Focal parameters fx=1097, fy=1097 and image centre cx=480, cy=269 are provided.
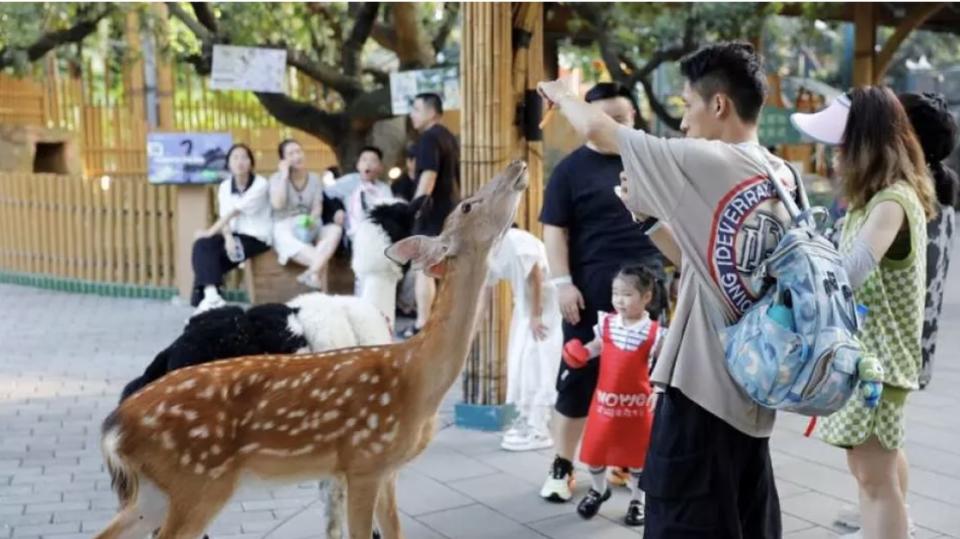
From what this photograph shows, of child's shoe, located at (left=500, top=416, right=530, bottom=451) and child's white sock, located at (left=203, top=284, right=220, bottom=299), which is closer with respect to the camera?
child's shoe, located at (left=500, top=416, right=530, bottom=451)

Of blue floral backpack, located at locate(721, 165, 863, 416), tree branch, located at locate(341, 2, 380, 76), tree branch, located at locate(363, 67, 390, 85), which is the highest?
tree branch, located at locate(341, 2, 380, 76)

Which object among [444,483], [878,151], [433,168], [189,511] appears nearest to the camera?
[189,511]

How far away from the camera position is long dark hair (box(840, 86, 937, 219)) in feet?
12.0

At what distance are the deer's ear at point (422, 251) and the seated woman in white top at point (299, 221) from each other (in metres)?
5.72

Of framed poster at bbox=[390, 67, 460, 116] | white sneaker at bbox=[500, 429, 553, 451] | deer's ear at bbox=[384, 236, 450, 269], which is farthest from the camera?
framed poster at bbox=[390, 67, 460, 116]

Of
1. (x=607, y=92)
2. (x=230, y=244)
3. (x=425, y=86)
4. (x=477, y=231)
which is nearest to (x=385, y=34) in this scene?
(x=425, y=86)

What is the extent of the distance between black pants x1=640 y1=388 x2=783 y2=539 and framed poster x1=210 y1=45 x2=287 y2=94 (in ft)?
29.5

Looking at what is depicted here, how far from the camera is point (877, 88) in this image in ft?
12.3

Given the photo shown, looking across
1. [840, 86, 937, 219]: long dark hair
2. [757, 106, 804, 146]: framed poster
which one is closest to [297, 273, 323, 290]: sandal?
[840, 86, 937, 219]: long dark hair

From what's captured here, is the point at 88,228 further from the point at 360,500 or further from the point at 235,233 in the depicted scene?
the point at 360,500

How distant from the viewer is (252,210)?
31.0 ft

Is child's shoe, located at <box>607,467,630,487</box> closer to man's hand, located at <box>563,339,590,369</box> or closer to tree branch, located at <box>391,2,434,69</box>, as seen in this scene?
man's hand, located at <box>563,339,590,369</box>

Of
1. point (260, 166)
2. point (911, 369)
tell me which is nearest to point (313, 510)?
point (911, 369)

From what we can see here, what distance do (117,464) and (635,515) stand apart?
2.23 metres
